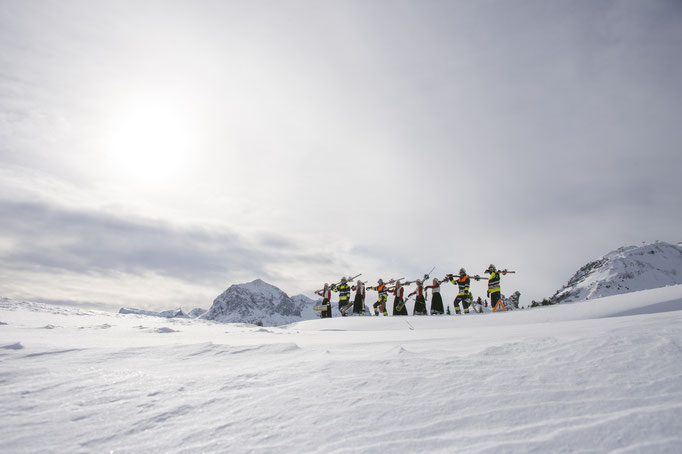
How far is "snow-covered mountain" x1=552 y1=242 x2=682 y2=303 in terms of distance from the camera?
2859 inches

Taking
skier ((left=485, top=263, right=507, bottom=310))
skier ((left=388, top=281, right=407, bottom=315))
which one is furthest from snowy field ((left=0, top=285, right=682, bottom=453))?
skier ((left=388, top=281, right=407, bottom=315))

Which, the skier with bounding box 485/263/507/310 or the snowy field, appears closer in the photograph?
the snowy field

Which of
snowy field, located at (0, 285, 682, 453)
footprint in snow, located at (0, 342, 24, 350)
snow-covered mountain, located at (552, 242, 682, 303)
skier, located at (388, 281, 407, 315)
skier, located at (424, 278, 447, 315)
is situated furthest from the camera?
snow-covered mountain, located at (552, 242, 682, 303)

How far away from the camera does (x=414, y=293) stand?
15977mm

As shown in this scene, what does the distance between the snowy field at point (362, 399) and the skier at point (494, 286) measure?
35.5ft

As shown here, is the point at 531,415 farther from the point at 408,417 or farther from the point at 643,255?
the point at 643,255

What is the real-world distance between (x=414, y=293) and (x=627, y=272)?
9084 centimetres

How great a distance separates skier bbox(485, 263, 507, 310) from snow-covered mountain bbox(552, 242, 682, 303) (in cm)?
6681

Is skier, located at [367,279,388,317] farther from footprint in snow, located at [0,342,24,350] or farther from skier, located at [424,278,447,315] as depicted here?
footprint in snow, located at [0,342,24,350]

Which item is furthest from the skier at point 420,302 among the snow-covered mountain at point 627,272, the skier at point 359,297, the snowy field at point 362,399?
the snow-covered mountain at point 627,272

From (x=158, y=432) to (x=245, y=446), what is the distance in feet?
1.91

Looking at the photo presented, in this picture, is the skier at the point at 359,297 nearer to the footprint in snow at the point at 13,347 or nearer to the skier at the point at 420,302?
A: the skier at the point at 420,302

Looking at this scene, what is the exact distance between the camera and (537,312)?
8.38 meters

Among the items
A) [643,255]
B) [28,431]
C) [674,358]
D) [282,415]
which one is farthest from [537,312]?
[643,255]
